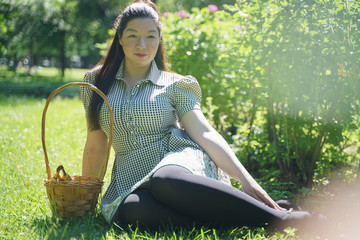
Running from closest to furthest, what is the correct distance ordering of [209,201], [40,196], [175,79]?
1. [209,201]
2. [175,79]
3. [40,196]

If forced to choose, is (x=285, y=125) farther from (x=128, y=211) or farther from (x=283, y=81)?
(x=128, y=211)

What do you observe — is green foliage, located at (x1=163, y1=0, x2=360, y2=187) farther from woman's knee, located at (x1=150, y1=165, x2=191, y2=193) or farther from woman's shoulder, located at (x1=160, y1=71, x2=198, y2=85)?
woman's knee, located at (x1=150, y1=165, x2=191, y2=193)

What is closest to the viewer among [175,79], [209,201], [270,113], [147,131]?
[209,201]

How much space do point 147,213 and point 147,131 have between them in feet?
1.84

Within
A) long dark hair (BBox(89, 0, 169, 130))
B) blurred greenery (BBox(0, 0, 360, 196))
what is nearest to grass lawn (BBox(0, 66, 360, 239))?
blurred greenery (BBox(0, 0, 360, 196))

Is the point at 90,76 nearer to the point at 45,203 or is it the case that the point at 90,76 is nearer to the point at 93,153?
the point at 93,153

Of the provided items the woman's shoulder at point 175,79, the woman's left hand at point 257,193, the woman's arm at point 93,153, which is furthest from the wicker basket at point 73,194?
the woman's left hand at point 257,193

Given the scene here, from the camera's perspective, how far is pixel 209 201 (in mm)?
2416

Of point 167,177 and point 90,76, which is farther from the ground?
point 90,76

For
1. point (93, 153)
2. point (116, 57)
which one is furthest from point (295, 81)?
point (93, 153)

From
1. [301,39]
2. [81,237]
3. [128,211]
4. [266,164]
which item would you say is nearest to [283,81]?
[301,39]

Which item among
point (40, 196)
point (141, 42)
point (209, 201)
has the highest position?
point (141, 42)

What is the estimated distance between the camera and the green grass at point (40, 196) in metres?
2.48

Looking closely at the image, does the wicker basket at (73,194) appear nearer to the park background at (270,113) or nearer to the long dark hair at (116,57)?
the park background at (270,113)
